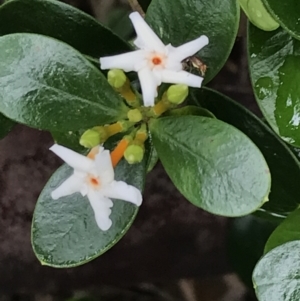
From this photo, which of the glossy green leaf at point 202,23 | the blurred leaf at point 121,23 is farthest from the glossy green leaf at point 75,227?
the blurred leaf at point 121,23

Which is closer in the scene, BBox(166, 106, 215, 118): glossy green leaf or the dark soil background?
BBox(166, 106, 215, 118): glossy green leaf

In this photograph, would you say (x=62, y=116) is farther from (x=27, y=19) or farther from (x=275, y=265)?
(x=275, y=265)

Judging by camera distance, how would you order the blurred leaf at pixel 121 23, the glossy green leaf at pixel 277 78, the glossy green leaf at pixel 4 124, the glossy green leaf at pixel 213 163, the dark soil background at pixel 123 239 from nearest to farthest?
1. the glossy green leaf at pixel 213 163
2. the glossy green leaf at pixel 277 78
3. the glossy green leaf at pixel 4 124
4. the blurred leaf at pixel 121 23
5. the dark soil background at pixel 123 239

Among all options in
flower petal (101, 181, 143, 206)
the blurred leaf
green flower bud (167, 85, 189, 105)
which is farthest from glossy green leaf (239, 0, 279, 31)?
the blurred leaf

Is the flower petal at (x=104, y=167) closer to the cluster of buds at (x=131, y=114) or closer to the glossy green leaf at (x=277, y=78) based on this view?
the cluster of buds at (x=131, y=114)

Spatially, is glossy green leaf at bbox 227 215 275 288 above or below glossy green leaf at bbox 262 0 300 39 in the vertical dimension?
below

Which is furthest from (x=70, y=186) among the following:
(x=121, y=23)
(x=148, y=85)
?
(x=121, y=23)

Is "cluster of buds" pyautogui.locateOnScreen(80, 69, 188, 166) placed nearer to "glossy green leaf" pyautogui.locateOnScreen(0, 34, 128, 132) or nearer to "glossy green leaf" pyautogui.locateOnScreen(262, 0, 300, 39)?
"glossy green leaf" pyautogui.locateOnScreen(0, 34, 128, 132)
